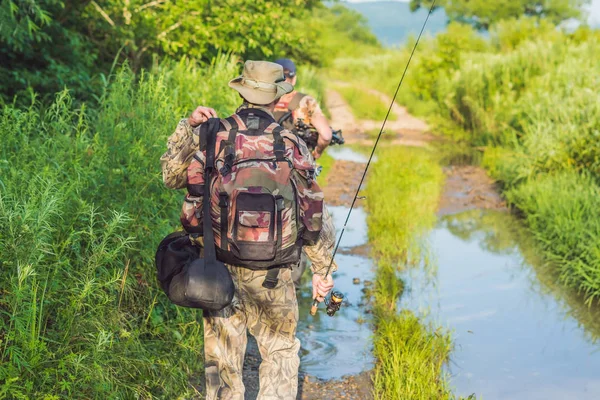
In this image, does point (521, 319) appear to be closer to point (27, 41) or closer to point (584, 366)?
point (584, 366)

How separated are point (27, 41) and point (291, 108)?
3.34 m

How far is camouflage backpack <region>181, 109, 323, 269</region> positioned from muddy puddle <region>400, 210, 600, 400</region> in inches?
91.8

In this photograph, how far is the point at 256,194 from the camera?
343cm

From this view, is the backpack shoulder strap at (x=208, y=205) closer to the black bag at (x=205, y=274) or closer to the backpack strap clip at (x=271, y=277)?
the black bag at (x=205, y=274)

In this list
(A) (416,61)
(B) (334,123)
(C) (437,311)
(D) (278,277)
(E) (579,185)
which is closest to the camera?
(D) (278,277)

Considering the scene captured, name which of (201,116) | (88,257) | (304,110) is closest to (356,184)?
(304,110)

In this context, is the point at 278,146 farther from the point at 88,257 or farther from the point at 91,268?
the point at 88,257

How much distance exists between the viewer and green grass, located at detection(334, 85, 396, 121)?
25.9 meters

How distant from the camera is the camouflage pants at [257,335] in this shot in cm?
380

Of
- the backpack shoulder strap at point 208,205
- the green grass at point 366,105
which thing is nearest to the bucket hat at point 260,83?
A: the backpack shoulder strap at point 208,205

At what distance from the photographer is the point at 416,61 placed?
28406mm

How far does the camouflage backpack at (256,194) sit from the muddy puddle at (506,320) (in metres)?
2.33

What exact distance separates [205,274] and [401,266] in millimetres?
5003

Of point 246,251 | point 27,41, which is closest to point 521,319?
point 246,251
